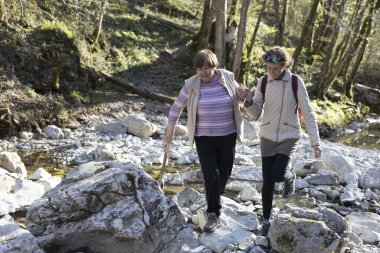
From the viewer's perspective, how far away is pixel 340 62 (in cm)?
1998

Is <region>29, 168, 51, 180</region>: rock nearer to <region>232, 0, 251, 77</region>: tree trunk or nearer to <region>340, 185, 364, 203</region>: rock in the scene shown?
<region>340, 185, 364, 203</region>: rock

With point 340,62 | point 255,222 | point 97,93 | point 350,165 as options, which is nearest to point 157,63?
point 97,93

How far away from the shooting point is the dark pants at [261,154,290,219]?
4.83 meters

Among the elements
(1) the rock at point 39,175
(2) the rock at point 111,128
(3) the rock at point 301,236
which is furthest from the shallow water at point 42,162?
(3) the rock at point 301,236

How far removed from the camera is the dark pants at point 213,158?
4965mm

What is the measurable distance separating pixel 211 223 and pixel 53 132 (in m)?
6.96

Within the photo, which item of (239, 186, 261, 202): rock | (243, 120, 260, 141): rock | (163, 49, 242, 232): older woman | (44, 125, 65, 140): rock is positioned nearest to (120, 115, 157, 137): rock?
(44, 125, 65, 140): rock

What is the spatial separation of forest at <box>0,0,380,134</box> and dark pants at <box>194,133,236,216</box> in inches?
243

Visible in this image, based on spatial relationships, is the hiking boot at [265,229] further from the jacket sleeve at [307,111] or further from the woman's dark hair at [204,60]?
the woman's dark hair at [204,60]

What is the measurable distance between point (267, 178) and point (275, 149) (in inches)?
13.6

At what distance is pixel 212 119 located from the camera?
489 cm

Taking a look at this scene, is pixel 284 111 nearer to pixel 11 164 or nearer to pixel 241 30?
pixel 11 164

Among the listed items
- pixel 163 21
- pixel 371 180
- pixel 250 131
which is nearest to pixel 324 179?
pixel 371 180

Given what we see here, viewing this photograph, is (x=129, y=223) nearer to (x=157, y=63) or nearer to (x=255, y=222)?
(x=255, y=222)
